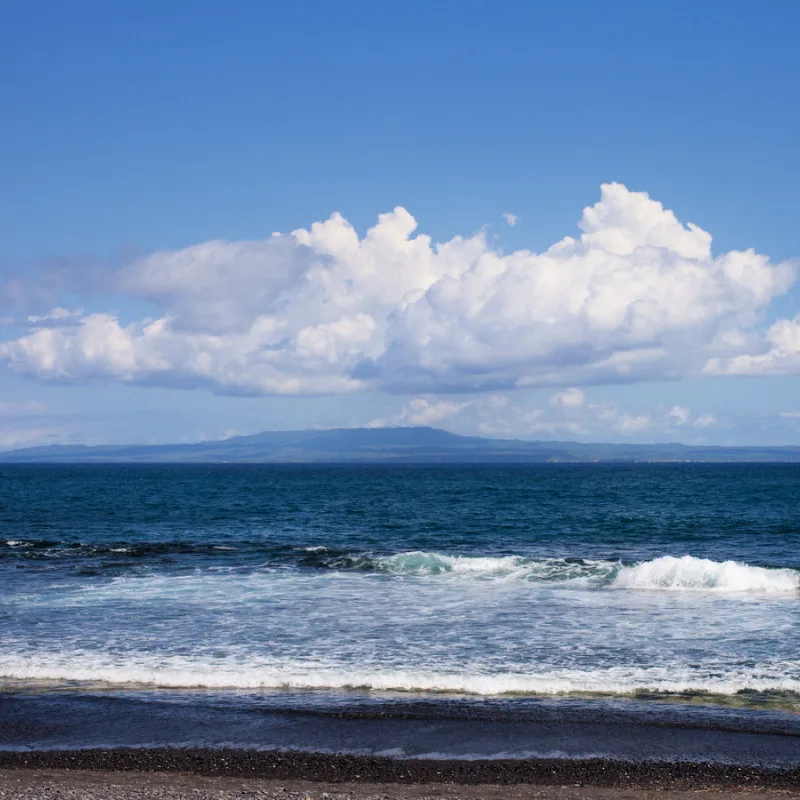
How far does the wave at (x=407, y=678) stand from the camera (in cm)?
1711

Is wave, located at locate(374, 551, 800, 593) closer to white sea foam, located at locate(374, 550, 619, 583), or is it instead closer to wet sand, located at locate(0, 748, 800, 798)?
white sea foam, located at locate(374, 550, 619, 583)

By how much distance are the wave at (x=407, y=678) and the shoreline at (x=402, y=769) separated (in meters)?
4.16

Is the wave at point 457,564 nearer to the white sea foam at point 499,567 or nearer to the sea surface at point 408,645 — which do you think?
the white sea foam at point 499,567

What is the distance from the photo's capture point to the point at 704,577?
32125 millimetres

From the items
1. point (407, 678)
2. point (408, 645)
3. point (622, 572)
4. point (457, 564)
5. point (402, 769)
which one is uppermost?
point (402, 769)

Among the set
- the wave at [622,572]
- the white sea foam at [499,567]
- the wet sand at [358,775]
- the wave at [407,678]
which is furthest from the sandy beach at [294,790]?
the white sea foam at [499,567]

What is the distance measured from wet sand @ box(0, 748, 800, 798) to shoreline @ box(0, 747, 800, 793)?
15 millimetres

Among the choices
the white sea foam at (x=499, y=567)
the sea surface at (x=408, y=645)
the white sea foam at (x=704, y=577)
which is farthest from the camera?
the white sea foam at (x=499, y=567)

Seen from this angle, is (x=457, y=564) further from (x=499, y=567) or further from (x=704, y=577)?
(x=704, y=577)

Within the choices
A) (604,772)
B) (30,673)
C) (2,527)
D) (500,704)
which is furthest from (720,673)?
(2,527)

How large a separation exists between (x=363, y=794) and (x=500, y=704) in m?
5.24

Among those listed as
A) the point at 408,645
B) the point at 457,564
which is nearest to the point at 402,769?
the point at 408,645

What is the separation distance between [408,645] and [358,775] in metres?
8.81

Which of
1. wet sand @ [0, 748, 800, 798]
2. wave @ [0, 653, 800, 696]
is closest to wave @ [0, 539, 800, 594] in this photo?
wave @ [0, 653, 800, 696]
